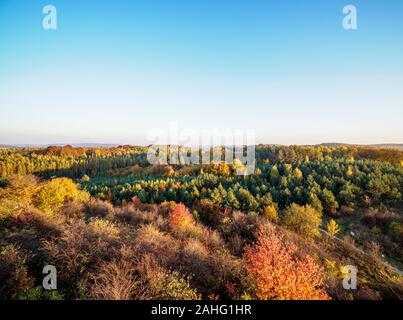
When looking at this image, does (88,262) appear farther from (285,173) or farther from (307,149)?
(307,149)

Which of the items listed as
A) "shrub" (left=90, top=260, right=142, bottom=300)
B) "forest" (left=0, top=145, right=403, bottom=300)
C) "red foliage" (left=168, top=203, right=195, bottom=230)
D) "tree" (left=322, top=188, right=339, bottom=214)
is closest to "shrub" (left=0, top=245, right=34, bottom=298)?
"forest" (left=0, top=145, right=403, bottom=300)

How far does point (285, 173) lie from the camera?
87.7 metres

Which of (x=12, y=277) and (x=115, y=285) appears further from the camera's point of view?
(x=12, y=277)

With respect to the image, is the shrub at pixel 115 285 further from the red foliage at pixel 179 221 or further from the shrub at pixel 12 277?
the red foliage at pixel 179 221

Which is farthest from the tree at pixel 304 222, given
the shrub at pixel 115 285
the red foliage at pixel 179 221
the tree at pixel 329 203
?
the shrub at pixel 115 285

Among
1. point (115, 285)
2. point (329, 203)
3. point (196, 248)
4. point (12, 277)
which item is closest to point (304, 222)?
point (329, 203)

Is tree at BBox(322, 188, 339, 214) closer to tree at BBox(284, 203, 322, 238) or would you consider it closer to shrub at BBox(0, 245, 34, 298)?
tree at BBox(284, 203, 322, 238)

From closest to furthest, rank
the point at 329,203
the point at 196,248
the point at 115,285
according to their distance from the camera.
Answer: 1. the point at 115,285
2. the point at 196,248
3. the point at 329,203

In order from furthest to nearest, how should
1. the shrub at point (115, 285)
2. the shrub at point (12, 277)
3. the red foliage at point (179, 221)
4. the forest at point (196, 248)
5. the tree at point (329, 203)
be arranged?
1. the tree at point (329, 203)
2. the red foliage at point (179, 221)
3. the forest at point (196, 248)
4. the shrub at point (12, 277)
5. the shrub at point (115, 285)

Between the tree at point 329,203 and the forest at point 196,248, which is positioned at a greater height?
the forest at point 196,248

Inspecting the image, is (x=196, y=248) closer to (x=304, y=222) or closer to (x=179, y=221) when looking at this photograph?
(x=179, y=221)

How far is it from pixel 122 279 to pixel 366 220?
199 ft

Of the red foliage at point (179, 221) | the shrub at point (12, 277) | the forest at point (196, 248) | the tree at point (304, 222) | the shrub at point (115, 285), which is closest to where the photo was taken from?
the shrub at point (115, 285)
